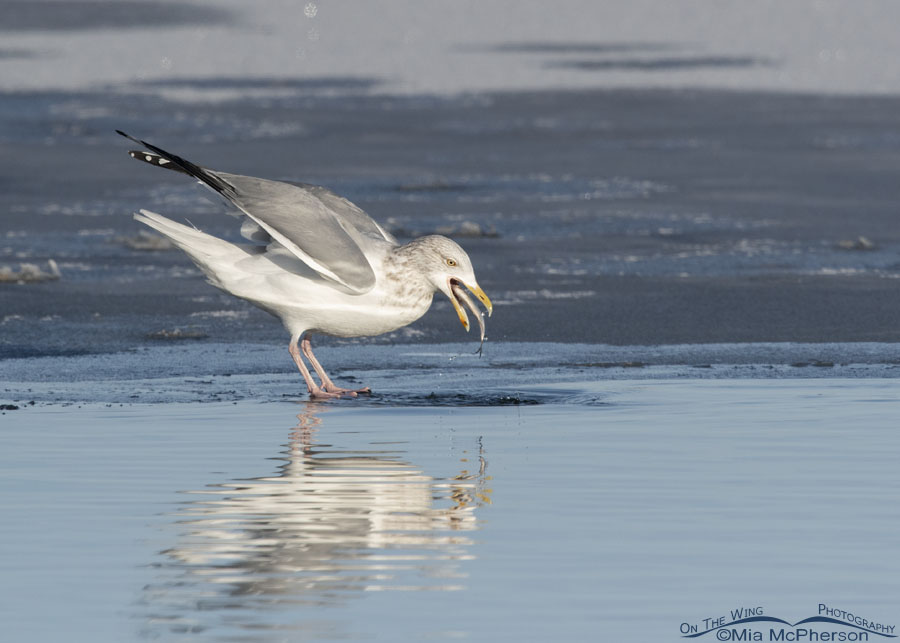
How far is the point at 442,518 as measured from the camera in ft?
20.5

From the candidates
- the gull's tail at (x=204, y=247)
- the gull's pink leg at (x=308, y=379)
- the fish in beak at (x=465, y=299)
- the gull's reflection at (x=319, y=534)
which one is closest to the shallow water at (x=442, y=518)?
the gull's reflection at (x=319, y=534)

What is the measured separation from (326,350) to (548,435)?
347cm

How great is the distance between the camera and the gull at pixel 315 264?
929 cm

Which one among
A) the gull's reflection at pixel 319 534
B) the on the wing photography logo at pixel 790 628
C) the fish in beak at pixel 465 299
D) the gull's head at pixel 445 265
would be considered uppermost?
the gull's head at pixel 445 265

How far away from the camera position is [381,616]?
4.95 m

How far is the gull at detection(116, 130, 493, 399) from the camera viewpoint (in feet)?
30.5

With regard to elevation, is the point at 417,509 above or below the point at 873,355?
below

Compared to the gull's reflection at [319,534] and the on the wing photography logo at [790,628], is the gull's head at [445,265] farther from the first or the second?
the on the wing photography logo at [790,628]

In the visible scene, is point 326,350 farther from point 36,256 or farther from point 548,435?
point 36,256

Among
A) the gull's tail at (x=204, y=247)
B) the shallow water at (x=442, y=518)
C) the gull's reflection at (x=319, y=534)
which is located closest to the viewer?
the shallow water at (x=442, y=518)

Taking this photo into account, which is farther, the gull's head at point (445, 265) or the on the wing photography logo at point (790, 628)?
the gull's head at point (445, 265)

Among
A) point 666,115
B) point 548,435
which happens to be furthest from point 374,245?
point 666,115

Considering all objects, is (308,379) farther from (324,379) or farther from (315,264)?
(315,264)

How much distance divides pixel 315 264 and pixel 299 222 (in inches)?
9.5
